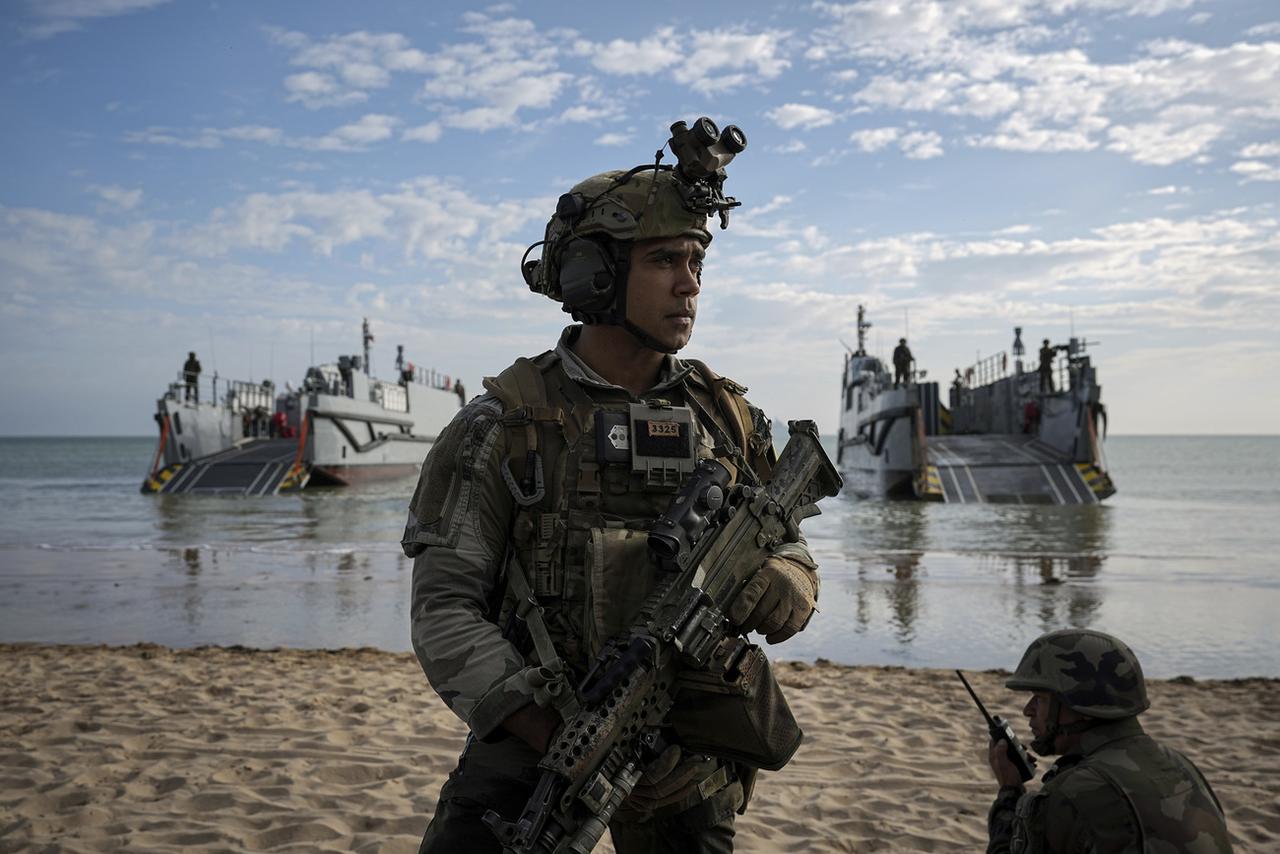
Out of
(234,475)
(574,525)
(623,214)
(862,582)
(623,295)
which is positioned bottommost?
(862,582)

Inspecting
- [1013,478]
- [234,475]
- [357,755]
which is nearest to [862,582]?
[357,755]

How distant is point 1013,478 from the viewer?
25422 mm

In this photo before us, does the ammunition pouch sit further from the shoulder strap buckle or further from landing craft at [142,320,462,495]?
landing craft at [142,320,462,495]

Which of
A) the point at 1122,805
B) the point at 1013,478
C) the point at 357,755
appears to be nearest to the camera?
the point at 1122,805

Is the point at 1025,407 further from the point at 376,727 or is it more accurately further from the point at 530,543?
the point at 530,543

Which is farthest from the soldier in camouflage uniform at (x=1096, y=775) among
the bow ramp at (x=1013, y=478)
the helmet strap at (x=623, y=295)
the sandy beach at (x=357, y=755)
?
the bow ramp at (x=1013, y=478)

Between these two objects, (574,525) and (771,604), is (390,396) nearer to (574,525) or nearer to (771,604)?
(574,525)

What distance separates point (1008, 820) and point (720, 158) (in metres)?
1.80

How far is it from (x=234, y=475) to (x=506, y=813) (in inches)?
1239

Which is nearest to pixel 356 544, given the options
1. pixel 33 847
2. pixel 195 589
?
pixel 195 589

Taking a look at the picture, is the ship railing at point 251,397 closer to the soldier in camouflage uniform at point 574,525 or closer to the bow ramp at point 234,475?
the bow ramp at point 234,475

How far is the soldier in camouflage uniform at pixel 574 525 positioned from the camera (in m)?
1.99

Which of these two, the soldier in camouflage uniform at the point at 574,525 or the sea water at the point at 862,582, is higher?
the soldier in camouflage uniform at the point at 574,525

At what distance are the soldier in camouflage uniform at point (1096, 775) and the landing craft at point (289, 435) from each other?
2941 centimetres
